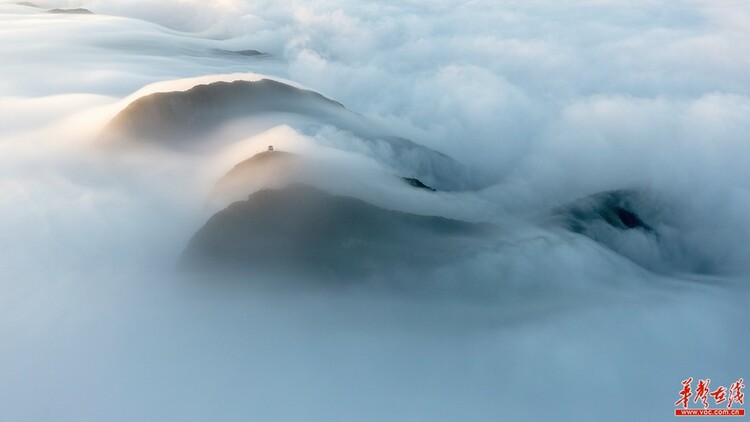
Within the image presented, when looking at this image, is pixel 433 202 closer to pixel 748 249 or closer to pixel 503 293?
pixel 503 293

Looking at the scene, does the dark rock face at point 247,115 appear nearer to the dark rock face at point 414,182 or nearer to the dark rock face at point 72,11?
the dark rock face at point 414,182

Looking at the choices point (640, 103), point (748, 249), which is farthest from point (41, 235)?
point (640, 103)

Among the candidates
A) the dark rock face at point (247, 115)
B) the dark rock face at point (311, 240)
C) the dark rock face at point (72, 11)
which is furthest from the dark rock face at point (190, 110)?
the dark rock face at point (72, 11)

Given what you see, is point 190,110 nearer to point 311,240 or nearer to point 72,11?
point 311,240

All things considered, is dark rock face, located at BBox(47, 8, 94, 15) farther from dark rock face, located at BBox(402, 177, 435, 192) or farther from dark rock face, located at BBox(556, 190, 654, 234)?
dark rock face, located at BBox(556, 190, 654, 234)

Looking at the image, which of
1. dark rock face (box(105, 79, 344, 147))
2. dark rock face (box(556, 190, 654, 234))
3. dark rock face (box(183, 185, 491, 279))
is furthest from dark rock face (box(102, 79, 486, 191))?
dark rock face (box(183, 185, 491, 279))

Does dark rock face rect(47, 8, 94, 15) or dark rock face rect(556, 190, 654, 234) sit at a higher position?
dark rock face rect(47, 8, 94, 15)

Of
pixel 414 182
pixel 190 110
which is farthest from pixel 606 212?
pixel 190 110

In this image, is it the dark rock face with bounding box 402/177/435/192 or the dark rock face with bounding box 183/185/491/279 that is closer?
the dark rock face with bounding box 183/185/491/279
